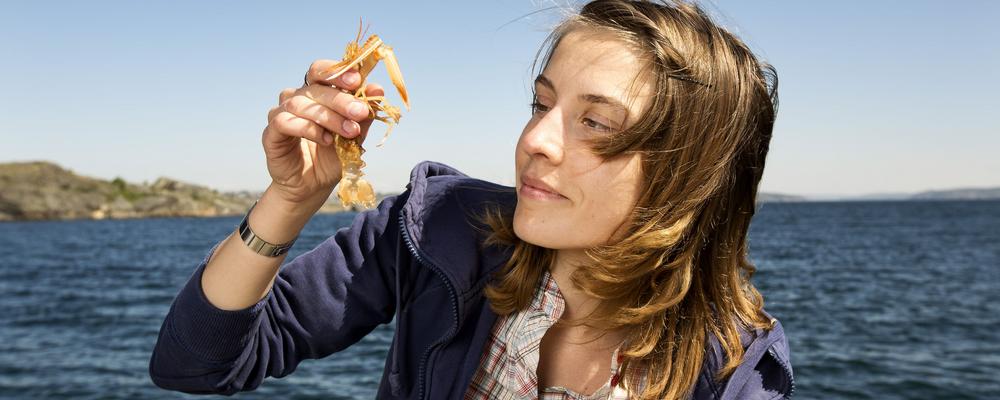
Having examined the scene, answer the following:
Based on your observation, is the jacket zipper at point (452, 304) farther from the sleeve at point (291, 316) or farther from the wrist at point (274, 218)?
the wrist at point (274, 218)

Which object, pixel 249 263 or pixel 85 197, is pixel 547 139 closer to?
pixel 249 263

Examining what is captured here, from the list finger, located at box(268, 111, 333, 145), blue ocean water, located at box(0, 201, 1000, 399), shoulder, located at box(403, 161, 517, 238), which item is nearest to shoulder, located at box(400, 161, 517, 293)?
shoulder, located at box(403, 161, 517, 238)

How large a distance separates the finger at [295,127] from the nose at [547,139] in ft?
1.71

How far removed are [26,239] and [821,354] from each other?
63111mm

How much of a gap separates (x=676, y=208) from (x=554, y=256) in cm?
38

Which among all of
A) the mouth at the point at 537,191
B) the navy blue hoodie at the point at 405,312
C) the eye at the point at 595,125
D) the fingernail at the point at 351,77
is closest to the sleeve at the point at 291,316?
the navy blue hoodie at the point at 405,312

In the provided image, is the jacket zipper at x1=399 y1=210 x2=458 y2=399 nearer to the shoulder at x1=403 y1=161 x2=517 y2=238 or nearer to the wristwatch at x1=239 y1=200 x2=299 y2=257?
the shoulder at x1=403 y1=161 x2=517 y2=238

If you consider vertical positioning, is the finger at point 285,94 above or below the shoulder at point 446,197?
above

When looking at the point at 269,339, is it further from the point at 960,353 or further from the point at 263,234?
the point at 960,353

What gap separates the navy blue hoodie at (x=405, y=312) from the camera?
1872mm

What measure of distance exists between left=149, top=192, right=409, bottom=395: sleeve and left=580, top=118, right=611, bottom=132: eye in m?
0.59

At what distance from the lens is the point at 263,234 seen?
169 centimetres

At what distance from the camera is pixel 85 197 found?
305 ft

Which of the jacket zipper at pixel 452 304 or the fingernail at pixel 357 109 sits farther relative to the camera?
the jacket zipper at pixel 452 304
